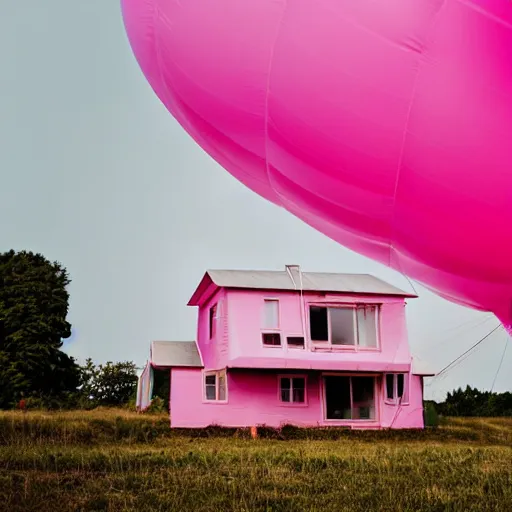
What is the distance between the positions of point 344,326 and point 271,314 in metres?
1.85

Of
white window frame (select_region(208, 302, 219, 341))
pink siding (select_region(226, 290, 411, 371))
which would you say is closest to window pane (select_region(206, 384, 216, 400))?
white window frame (select_region(208, 302, 219, 341))

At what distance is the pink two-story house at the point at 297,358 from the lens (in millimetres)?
16484

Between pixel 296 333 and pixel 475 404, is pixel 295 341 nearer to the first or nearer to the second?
pixel 296 333

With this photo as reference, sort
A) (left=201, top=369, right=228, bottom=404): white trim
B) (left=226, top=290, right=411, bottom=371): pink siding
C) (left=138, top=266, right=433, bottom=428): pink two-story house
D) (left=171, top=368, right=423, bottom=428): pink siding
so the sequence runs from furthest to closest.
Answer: (left=201, top=369, right=228, bottom=404): white trim < (left=171, top=368, right=423, bottom=428): pink siding < (left=138, top=266, right=433, bottom=428): pink two-story house < (left=226, top=290, right=411, bottom=371): pink siding

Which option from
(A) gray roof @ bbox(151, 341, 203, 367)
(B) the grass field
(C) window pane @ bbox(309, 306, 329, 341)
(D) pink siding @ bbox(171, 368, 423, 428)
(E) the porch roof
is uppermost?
(C) window pane @ bbox(309, 306, 329, 341)

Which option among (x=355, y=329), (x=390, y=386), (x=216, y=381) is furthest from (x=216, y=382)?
(x=390, y=386)

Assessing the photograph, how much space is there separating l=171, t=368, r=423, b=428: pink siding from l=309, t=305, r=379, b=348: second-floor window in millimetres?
1066

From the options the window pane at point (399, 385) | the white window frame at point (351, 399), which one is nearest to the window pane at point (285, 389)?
the white window frame at point (351, 399)

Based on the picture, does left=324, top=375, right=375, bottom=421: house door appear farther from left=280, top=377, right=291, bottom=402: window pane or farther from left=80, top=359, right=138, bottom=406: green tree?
left=80, top=359, right=138, bottom=406: green tree

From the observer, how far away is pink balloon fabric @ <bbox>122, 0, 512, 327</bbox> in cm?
215

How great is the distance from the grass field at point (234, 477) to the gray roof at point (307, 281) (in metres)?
4.52

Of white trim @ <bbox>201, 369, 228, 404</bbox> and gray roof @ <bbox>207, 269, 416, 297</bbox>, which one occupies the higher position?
gray roof @ <bbox>207, 269, 416, 297</bbox>

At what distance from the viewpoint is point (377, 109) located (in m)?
2.26

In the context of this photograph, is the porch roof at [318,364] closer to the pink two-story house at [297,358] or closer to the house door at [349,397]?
the pink two-story house at [297,358]
